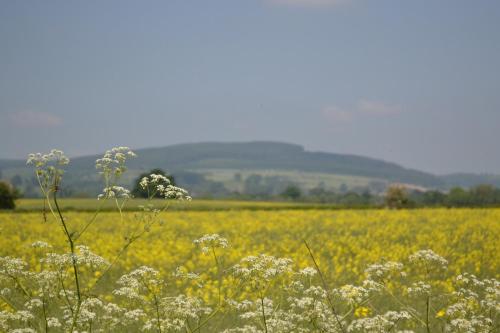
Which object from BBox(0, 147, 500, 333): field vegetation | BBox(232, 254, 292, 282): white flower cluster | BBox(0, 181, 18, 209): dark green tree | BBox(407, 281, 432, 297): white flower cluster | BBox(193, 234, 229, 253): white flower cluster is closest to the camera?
BBox(0, 147, 500, 333): field vegetation

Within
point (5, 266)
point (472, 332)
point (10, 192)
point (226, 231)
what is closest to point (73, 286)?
point (5, 266)

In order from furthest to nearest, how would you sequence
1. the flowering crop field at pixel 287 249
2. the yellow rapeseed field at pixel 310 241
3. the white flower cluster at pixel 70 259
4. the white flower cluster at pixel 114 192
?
the yellow rapeseed field at pixel 310 241
the flowering crop field at pixel 287 249
the white flower cluster at pixel 70 259
the white flower cluster at pixel 114 192

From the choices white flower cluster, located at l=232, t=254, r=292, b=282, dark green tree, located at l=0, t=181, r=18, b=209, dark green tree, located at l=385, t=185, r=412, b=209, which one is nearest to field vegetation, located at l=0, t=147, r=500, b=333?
white flower cluster, located at l=232, t=254, r=292, b=282

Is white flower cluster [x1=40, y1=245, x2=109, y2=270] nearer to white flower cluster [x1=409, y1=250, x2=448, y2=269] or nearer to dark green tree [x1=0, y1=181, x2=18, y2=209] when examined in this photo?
white flower cluster [x1=409, y1=250, x2=448, y2=269]

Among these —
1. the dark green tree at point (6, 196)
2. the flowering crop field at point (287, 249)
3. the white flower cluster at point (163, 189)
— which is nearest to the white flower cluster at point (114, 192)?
the white flower cluster at point (163, 189)

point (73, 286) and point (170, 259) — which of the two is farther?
point (170, 259)

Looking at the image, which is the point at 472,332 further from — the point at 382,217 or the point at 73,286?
the point at 382,217

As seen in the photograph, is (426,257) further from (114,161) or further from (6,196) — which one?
(6,196)

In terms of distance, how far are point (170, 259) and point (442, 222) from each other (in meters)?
17.6

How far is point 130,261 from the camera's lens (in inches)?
682

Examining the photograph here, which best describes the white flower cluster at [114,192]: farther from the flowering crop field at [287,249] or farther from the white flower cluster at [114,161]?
the flowering crop field at [287,249]

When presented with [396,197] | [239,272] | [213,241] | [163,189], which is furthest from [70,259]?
[396,197]

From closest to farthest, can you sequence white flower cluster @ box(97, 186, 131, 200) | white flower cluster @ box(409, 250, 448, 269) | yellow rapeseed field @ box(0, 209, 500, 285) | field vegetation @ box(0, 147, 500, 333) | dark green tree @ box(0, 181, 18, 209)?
white flower cluster @ box(97, 186, 131, 200), field vegetation @ box(0, 147, 500, 333), white flower cluster @ box(409, 250, 448, 269), yellow rapeseed field @ box(0, 209, 500, 285), dark green tree @ box(0, 181, 18, 209)

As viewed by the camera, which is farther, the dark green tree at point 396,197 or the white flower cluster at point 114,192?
the dark green tree at point 396,197
